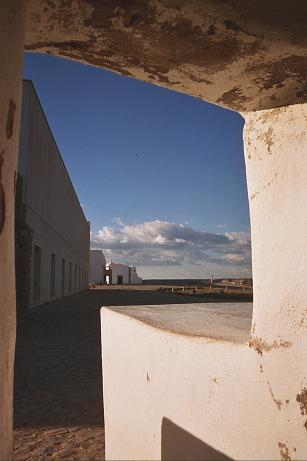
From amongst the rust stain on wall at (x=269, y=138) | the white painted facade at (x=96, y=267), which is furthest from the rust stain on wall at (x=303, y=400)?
the white painted facade at (x=96, y=267)

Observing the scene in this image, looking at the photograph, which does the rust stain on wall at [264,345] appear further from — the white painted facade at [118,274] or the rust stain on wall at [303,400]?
the white painted facade at [118,274]

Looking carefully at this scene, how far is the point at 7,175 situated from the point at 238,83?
1065mm

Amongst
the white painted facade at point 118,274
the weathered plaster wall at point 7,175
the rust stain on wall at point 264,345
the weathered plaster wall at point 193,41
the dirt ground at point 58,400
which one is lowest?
the dirt ground at point 58,400

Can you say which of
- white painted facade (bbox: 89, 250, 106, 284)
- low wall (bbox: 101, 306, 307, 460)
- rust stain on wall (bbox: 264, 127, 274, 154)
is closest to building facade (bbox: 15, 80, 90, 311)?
low wall (bbox: 101, 306, 307, 460)

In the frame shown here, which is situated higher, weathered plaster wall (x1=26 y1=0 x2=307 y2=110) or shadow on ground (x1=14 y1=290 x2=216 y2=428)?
weathered plaster wall (x1=26 y1=0 x2=307 y2=110)

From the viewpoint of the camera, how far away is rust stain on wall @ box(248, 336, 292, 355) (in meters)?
1.56

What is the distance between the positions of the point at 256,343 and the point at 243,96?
1069 mm

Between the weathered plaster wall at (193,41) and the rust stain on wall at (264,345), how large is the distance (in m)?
0.97

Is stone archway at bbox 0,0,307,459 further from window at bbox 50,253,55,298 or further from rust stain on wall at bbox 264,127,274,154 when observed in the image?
window at bbox 50,253,55,298

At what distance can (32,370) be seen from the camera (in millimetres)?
5676

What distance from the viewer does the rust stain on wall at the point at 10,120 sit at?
128 centimetres

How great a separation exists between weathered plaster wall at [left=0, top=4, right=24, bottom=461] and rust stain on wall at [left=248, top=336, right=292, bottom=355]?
91cm

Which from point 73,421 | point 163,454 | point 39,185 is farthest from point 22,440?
point 39,185

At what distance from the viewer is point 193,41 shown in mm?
1559
